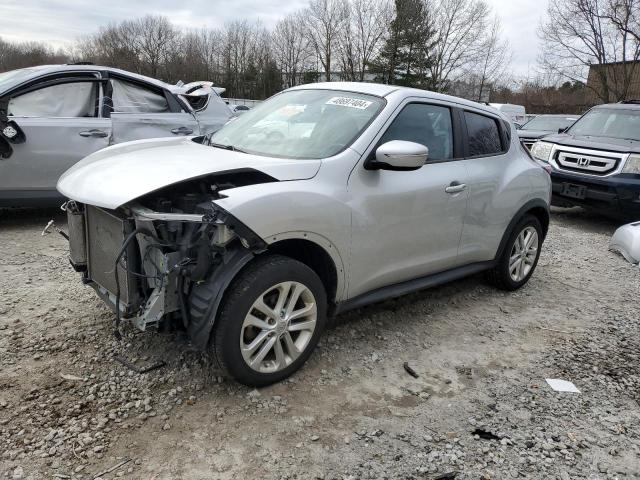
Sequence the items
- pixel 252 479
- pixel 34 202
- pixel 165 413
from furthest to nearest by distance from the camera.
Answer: pixel 34 202 → pixel 165 413 → pixel 252 479

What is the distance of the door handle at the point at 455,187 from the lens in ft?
12.5

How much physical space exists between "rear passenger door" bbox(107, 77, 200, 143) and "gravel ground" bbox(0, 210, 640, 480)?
2.01 metres

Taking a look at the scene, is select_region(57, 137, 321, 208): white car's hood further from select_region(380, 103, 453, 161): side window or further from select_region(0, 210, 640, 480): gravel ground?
select_region(0, 210, 640, 480): gravel ground

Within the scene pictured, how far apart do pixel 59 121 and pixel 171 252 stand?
4.05 m

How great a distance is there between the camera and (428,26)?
137ft

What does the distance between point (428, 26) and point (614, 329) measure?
138ft

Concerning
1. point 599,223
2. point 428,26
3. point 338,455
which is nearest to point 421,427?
point 338,455

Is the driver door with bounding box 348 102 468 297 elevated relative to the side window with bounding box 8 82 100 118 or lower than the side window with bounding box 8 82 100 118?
lower

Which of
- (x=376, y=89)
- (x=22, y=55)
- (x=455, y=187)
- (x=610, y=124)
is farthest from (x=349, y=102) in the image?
(x=22, y=55)

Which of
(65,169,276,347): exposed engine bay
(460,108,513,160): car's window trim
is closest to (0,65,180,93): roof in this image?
(65,169,276,347): exposed engine bay

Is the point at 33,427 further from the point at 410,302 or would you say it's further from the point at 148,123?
the point at 148,123

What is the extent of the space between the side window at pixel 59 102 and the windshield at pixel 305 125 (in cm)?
294

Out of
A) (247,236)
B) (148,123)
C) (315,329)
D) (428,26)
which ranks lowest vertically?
(315,329)

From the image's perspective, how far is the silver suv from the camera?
2725mm
